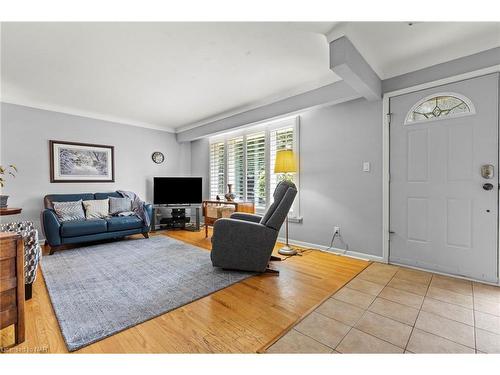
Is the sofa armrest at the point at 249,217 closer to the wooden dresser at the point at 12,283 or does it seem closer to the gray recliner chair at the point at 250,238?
the gray recliner chair at the point at 250,238

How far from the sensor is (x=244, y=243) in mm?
2535

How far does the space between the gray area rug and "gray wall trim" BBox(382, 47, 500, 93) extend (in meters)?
2.85

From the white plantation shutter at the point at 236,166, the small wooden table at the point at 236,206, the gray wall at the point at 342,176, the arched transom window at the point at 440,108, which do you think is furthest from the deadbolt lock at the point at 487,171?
the white plantation shutter at the point at 236,166

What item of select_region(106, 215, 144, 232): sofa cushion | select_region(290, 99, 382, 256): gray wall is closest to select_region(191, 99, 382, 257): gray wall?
select_region(290, 99, 382, 256): gray wall

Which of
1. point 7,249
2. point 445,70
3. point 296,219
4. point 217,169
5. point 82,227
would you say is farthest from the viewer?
point 217,169

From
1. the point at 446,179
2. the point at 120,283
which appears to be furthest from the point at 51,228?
the point at 446,179

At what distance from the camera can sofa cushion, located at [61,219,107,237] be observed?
3.38 meters

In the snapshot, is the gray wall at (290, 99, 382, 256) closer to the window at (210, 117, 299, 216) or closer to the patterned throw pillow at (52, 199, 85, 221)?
the window at (210, 117, 299, 216)

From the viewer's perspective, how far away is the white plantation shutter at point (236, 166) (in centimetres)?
475

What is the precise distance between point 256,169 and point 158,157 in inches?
97.8

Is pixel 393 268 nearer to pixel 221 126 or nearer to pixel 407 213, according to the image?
pixel 407 213

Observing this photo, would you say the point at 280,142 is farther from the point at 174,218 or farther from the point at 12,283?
the point at 12,283
